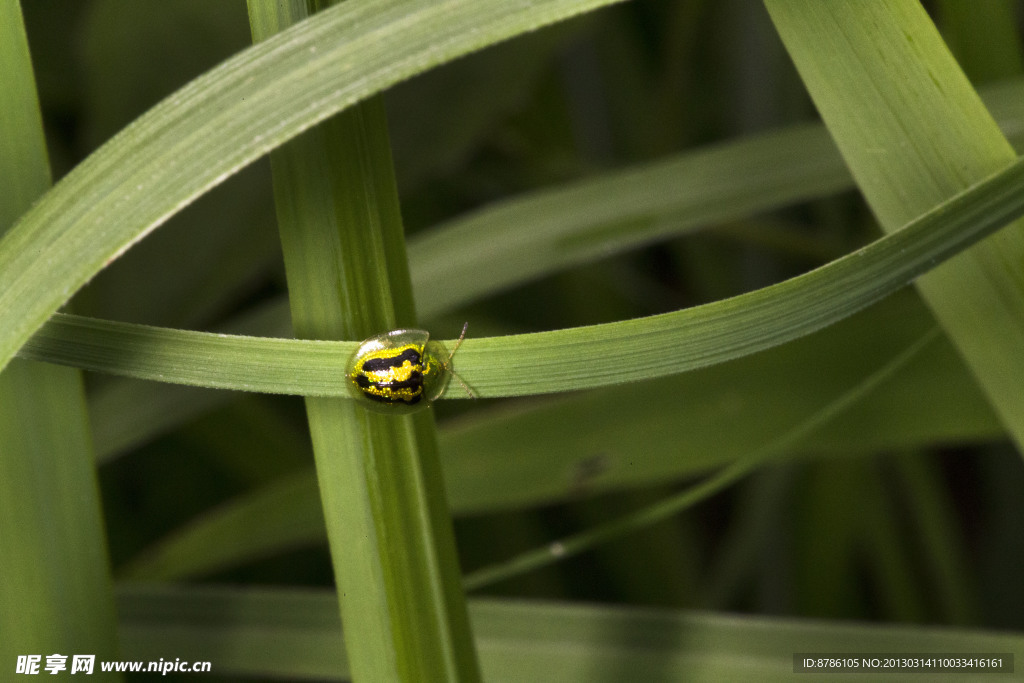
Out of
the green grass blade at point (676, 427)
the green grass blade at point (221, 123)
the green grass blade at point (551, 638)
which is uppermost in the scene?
the green grass blade at point (221, 123)

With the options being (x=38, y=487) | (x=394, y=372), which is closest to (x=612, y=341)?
(x=394, y=372)

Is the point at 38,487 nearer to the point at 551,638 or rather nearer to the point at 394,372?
the point at 394,372

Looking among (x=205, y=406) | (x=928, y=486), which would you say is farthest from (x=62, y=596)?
(x=928, y=486)

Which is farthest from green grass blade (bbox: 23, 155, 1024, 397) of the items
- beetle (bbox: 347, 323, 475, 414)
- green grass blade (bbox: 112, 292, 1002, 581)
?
green grass blade (bbox: 112, 292, 1002, 581)

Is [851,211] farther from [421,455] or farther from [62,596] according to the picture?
[62,596]

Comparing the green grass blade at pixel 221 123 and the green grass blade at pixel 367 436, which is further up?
the green grass blade at pixel 221 123

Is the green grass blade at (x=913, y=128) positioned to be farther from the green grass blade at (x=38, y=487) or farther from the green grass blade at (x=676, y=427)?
the green grass blade at (x=38, y=487)

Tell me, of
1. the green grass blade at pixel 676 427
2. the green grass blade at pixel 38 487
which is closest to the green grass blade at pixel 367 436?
the green grass blade at pixel 38 487

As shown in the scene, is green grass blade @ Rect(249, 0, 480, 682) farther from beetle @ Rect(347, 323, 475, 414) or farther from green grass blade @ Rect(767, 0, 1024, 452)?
green grass blade @ Rect(767, 0, 1024, 452)
